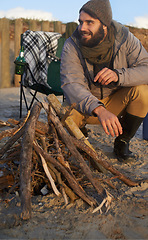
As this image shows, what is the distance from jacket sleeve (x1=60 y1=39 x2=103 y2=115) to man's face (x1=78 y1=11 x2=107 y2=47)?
18cm

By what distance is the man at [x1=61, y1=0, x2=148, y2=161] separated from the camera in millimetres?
2408

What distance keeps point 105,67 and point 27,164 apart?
3.99 ft

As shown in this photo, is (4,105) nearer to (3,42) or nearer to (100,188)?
(3,42)

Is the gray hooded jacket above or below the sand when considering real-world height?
above

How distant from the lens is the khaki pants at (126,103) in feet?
8.64

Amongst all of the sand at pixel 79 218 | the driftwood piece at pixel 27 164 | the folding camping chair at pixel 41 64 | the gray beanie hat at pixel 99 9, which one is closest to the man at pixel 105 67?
the gray beanie hat at pixel 99 9

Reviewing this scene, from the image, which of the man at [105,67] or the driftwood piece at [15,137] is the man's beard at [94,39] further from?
the driftwood piece at [15,137]

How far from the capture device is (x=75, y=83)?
2.43 m

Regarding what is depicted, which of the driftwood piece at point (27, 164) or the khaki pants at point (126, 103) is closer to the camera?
the driftwood piece at point (27, 164)

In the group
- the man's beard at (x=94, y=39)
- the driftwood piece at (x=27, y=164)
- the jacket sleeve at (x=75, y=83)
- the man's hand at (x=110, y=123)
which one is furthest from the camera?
the man's beard at (x=94, y=39)

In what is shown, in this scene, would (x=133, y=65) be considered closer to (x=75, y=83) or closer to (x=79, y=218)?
(x=75, y=83)

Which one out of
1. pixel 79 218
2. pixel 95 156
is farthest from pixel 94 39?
pixel 79 218

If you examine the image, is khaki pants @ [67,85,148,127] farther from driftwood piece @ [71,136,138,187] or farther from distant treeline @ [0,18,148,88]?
distant treeline @ [0,18,148,88]

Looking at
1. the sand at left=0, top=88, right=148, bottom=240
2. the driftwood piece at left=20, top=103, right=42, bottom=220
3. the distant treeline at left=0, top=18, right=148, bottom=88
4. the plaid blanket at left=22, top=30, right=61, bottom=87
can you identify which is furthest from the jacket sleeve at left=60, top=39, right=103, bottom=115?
the distant treeline at left=0, top=18, right=148, bottom=88
